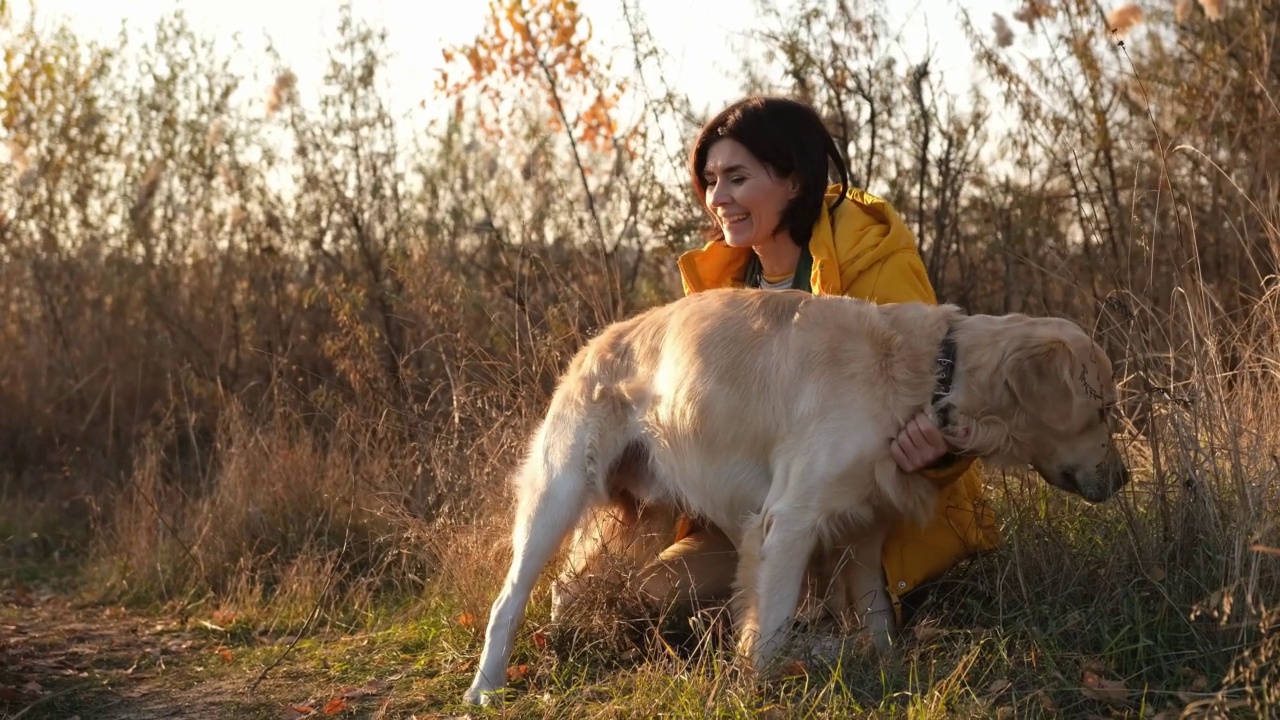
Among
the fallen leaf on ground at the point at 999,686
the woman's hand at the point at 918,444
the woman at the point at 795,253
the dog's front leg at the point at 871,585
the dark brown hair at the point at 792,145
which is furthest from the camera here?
the dark brown hair at the point at 792,145

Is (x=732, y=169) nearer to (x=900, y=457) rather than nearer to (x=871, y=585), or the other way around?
(x=900, y=457)

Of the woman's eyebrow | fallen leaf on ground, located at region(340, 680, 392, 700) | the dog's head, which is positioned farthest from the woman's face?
fallen leaf on ground, located at region(340, 680, 392, 700)

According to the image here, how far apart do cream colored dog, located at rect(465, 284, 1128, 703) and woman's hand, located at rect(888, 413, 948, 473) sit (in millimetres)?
32

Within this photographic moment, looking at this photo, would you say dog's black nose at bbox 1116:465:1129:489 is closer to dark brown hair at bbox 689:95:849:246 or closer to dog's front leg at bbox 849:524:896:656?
dog's front leg at bbox 849:524:896:656

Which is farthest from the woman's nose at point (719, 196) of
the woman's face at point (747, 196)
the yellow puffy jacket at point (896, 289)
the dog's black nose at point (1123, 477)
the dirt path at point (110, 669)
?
the dirt path at point (110, 669)

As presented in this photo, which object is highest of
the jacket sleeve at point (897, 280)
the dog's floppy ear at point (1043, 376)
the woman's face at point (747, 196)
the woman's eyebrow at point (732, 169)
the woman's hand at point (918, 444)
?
the woman's eyebrow at point (732, 169)

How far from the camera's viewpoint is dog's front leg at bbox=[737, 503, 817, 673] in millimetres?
3488

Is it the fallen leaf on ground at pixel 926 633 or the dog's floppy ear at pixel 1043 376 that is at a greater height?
the dog's floppy ear at pixel 1043 376

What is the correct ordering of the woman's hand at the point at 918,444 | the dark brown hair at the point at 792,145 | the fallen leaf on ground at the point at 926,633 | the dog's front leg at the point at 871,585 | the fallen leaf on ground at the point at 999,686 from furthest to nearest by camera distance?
the dark brown hair at the point at 792,145 < the dog's front leg at the point at 871,585 < the fallen leaf on ground at the point at 926,633 < the woman's hand at the point at 918,444 < the fallen leaf on ground at the point at 999,686

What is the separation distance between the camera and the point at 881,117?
678 cm

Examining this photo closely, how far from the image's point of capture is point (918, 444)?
3477 mm

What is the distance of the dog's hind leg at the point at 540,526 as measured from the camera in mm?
3877

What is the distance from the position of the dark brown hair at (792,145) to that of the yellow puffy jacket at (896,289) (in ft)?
0.24

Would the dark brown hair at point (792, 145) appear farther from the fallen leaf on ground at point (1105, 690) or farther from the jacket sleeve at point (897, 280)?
the fallen leaf on ground at point (1105, 690)
